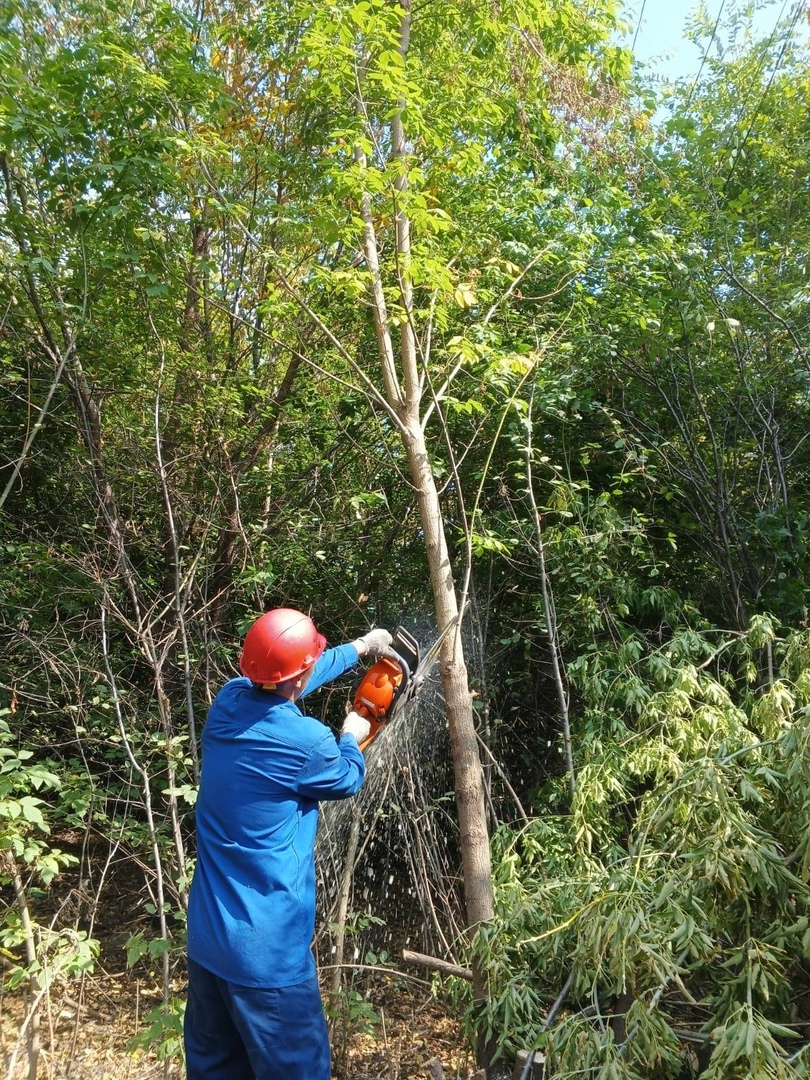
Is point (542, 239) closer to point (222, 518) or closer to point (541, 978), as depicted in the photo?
point (222, 518)

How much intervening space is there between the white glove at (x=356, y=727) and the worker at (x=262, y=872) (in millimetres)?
123

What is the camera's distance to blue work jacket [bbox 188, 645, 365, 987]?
224 centimetres

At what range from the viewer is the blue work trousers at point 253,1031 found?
221 cm

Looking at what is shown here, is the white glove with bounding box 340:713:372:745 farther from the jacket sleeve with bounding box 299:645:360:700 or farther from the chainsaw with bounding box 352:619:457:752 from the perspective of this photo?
the jacket sleeve with bounding box 299:645:360:700

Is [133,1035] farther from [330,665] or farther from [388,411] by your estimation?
[388,411]

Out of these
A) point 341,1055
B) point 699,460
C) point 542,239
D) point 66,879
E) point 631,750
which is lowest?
point 341,1055

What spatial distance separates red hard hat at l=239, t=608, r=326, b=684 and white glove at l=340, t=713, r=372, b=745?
34 centimetres

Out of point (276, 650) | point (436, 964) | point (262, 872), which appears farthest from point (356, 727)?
point (436, 964)

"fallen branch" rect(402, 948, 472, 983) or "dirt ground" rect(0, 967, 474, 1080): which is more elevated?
"fallen branch" rect(402, 948, 472, 983)

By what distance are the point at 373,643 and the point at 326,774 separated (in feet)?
2.25

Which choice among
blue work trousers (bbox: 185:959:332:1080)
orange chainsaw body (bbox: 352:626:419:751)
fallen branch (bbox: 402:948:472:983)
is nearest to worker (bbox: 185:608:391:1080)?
blue work trousers (bbox: 185:959:332:1080)

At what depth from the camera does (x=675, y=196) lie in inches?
188

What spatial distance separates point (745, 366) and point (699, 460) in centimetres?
69

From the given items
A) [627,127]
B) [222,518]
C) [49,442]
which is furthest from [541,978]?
[627,127]
